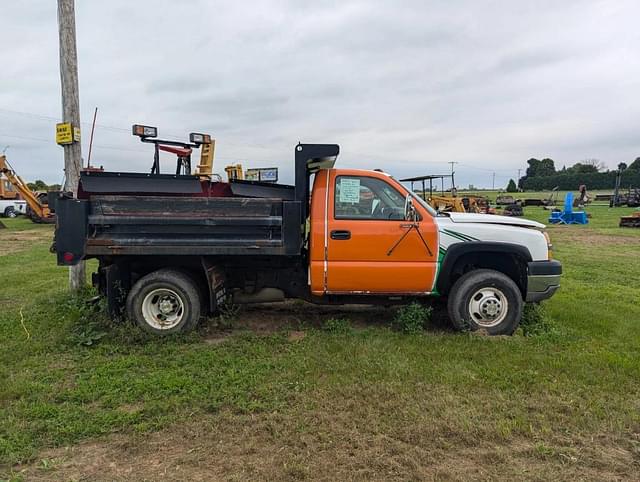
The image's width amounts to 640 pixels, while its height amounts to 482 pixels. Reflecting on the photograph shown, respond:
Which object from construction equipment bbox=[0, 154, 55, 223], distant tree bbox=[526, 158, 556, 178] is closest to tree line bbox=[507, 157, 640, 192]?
distant tree bbox=[526, 158, 556, 178]

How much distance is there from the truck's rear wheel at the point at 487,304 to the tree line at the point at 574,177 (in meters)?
69.1

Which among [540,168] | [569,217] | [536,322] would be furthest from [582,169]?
[536,322]

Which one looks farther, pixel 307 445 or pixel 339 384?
pixel 339 384

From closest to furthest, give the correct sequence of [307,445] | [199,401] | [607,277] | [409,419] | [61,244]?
1. [307,445]
2. [409,419]
3. [199,401]
4. [61,244]
5. [607,277]

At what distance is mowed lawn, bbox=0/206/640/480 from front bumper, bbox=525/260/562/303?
48cm

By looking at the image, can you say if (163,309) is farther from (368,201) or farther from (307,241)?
(368,201)

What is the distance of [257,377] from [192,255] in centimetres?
178

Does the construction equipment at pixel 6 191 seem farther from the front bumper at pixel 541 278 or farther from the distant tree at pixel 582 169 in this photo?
the distant tree at pixel 582 169

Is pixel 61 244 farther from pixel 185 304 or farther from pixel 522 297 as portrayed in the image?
pixel 522 297

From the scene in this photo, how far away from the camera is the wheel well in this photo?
5.64 metres

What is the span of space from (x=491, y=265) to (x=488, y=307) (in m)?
0.63

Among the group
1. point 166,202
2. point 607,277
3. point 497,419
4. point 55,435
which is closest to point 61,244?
point 166,202

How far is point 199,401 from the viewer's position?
3.85 metres

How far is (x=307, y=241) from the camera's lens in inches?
221
